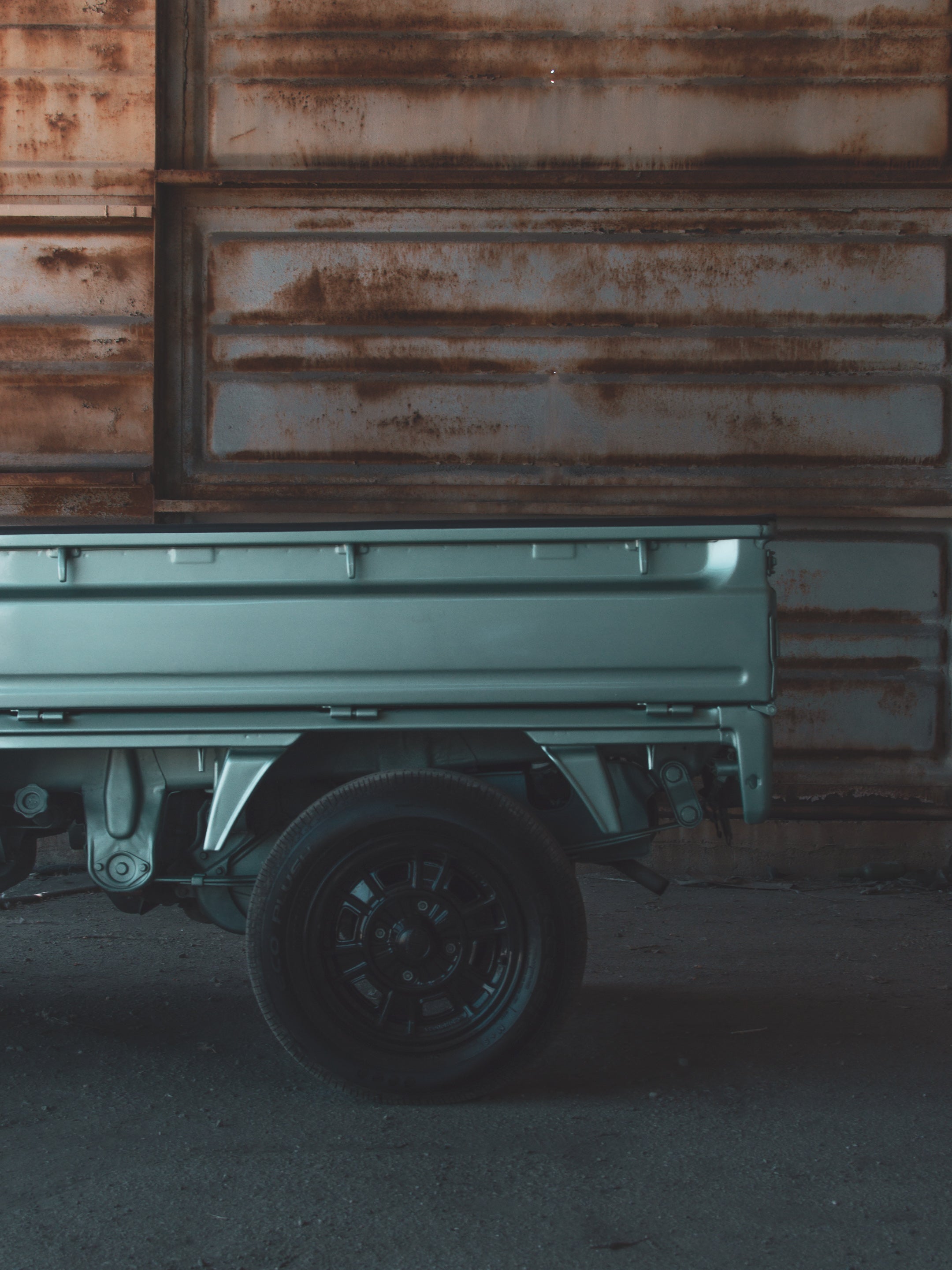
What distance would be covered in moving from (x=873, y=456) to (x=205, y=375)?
4.01 meters

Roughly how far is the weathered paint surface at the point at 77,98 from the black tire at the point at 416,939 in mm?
4881

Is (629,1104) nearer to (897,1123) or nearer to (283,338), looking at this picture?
(897,1123)

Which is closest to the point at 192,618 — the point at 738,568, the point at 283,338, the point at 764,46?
the point at 738,568

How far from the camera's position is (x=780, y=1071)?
11.0 feet

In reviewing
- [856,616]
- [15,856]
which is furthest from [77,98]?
[856,616]

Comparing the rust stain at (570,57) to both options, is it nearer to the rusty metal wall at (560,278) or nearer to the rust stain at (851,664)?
the rusty metal wall at (560,278)

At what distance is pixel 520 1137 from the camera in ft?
9.43

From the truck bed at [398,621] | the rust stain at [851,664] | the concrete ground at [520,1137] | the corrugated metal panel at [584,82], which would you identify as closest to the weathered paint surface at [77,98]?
the corrugated metal panel at [584,82]

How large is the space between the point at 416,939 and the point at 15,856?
4.84 feet

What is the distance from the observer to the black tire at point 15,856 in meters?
3.52

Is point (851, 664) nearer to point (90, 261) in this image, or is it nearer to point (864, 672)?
point (864, 672)

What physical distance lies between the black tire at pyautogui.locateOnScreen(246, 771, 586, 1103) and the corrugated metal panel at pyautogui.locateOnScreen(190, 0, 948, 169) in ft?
15.3

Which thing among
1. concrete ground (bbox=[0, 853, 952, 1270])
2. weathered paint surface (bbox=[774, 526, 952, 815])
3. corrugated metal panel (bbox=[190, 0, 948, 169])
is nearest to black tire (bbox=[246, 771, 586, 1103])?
concrete ground (bbox=[0, 853, 952, 1270])

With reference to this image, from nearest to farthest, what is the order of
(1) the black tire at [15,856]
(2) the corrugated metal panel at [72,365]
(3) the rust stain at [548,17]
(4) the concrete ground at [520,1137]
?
1. (4) the concrete ground at [520,1137]
2. (1) the black tire at [15,856]
3. (3) the rust stain at [548,17]
4. (2) the corrugated metal panel at [72,365]
